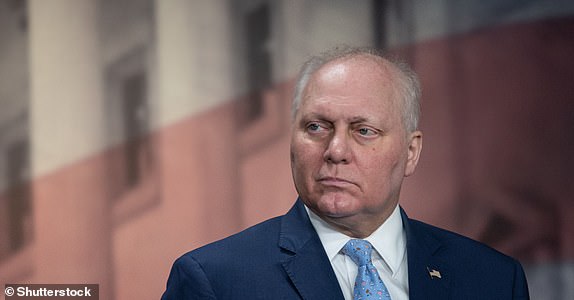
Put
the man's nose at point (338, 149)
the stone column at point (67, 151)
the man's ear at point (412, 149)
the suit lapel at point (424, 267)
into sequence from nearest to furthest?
the man's nose at point (338, 149) → the suit lapel at point (424, 267) → the man's ear at point (412, 149) → the stone column at point (67, 151)

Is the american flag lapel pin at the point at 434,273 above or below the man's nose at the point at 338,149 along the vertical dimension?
below

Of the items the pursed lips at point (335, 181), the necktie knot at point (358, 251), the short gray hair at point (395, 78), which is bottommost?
the necktie knot at point (358, 251)

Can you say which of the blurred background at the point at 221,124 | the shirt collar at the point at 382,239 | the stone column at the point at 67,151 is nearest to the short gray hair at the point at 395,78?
the shirt collar at the point at 382,239

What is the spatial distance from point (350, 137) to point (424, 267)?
378mm

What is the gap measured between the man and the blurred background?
3.05ft

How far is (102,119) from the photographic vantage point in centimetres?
336

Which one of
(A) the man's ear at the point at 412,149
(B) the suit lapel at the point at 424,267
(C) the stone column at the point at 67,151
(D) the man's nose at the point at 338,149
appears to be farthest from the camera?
(C) the stone column at the point at 67,151

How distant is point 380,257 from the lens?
247 cm

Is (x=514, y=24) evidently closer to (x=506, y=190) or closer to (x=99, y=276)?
(x=506, y=190)

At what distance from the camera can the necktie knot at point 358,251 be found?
7.92 feet

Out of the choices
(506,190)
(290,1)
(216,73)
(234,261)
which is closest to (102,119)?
(216,73)

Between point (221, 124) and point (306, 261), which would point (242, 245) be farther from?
point (221, 124)

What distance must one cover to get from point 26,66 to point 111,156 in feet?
1.30

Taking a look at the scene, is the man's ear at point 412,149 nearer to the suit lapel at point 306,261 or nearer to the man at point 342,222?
the man at point 342,222
